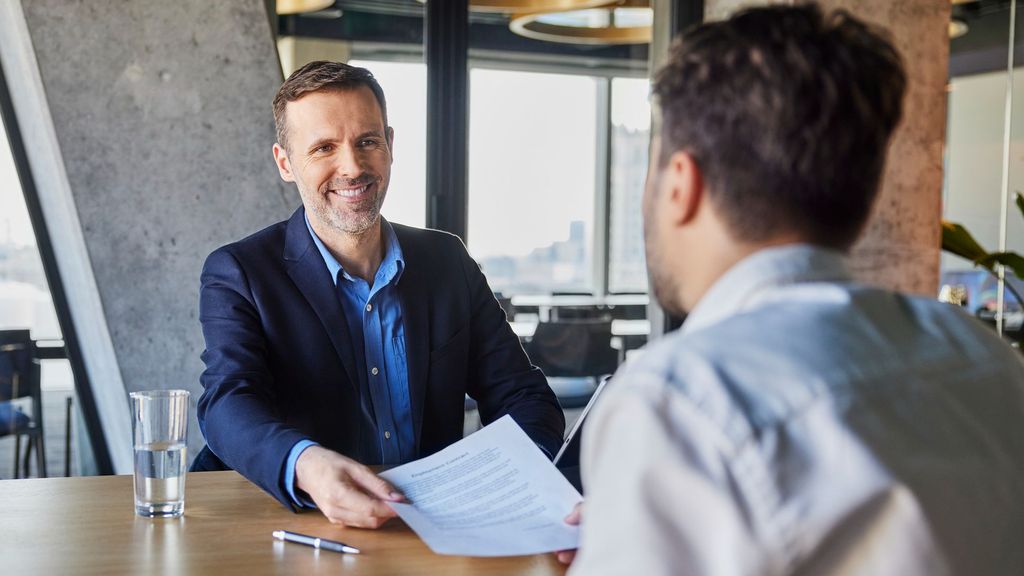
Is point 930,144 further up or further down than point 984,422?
further up

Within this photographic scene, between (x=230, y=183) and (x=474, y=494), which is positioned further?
(x=230, y=183)

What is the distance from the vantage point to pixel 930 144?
392 centimetres

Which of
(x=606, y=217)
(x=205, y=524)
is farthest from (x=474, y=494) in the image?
(x=606, y=217)

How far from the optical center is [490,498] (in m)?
1.44

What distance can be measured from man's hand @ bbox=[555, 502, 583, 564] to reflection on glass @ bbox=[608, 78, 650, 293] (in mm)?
3075

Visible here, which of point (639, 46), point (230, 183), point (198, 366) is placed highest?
point (639, 46)

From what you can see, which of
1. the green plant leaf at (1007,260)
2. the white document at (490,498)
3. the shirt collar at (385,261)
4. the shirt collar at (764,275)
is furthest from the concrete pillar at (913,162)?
the shirt collar at (764,275)

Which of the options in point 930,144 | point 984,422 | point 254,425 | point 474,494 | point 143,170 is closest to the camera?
point 984,422

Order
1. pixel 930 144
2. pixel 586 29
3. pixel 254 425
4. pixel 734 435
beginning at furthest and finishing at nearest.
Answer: pixel 586 29 < pixel 930 144 < pixel 254 425 < pixel 734 435

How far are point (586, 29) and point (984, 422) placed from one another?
3815 millimetres

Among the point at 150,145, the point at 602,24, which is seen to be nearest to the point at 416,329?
the point at 150,145

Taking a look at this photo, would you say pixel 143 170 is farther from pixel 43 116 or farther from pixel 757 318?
pixel 757 318

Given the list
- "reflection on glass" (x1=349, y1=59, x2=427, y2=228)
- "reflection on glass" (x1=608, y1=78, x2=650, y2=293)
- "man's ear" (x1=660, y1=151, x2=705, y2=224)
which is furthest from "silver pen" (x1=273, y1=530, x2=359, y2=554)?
"reflection on glass" (x1=608, y1=78, x2=650, y2=293)

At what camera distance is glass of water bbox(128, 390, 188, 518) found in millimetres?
1477
